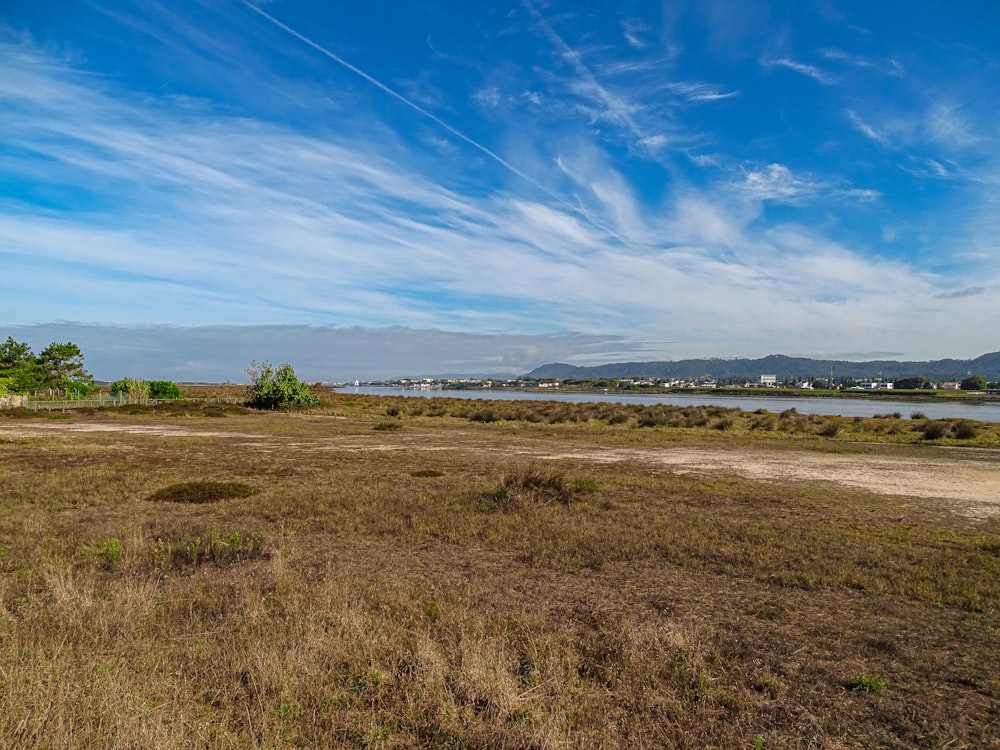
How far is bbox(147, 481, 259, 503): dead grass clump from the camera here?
523 inches

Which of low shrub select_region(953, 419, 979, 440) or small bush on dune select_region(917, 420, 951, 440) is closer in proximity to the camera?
low shrub select_region(953, 419, 979, 440)

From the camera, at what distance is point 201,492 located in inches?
545

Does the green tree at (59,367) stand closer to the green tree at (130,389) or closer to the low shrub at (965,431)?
the green tree at (130,389)

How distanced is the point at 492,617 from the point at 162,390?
87.8 m

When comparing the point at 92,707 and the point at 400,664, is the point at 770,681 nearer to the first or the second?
the point at 400,664

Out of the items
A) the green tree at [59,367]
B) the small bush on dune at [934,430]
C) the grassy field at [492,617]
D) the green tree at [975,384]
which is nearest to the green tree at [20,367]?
the green tree at [59,367]

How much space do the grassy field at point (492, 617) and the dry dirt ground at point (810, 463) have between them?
7.67ft

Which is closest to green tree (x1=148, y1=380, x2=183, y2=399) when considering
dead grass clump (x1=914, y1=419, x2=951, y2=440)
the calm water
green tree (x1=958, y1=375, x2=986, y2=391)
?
the calm water

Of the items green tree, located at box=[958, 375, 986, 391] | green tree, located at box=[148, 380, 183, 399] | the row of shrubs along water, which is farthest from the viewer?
green tree, located at box=[958, 375, 986, 391]

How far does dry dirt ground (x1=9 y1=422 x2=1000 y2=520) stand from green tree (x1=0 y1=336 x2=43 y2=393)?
41.9 m

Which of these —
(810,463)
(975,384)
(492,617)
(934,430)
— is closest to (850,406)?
(934,430)

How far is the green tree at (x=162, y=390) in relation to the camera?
79125 mm

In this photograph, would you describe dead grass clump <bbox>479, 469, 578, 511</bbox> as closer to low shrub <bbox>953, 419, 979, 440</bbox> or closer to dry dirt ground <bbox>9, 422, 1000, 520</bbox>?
dry dirt ground <bbox>9, 422, 1000, 520</bbox>

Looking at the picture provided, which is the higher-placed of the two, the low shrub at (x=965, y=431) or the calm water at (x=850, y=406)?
the low shrub at (x=965, y=431)
